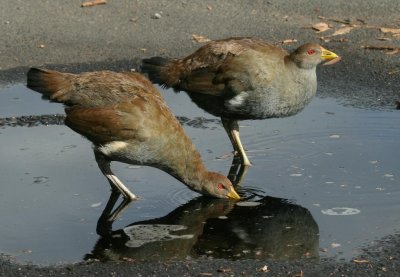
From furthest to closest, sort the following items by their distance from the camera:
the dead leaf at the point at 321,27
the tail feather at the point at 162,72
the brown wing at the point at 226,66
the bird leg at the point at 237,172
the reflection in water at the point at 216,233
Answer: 1. the dead leaf at the point at 321,27
2. the tail feather at the point at 162,72
3. the brown wing at the point at 226,66
4. the bird leg at the point at 237,172
5. the reflection in water at the point at 216,233

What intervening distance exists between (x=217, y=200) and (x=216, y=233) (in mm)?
822

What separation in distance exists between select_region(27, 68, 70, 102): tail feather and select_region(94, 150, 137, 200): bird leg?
23.6 inches

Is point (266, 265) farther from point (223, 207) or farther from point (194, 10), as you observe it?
point (194, 10)

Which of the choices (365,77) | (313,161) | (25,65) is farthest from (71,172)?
(365,77)

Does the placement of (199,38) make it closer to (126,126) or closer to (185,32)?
(185,32)

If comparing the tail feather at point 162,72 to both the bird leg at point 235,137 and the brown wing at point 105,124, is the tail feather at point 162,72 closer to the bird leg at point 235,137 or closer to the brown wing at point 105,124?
the bird leg at point 235,137

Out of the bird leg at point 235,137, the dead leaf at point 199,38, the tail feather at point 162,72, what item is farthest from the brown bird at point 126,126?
the dead leaf at point 199,38

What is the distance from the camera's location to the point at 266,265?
23.2ft

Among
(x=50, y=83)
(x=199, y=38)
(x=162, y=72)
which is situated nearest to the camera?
(x=50, y=83)

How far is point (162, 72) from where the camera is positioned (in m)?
9.85

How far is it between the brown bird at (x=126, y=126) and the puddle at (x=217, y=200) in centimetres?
23

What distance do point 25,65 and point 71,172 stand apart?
3524 mm

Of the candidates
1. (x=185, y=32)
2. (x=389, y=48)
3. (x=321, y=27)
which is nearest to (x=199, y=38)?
(x=185, y=32)

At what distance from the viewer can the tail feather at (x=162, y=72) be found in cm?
979
